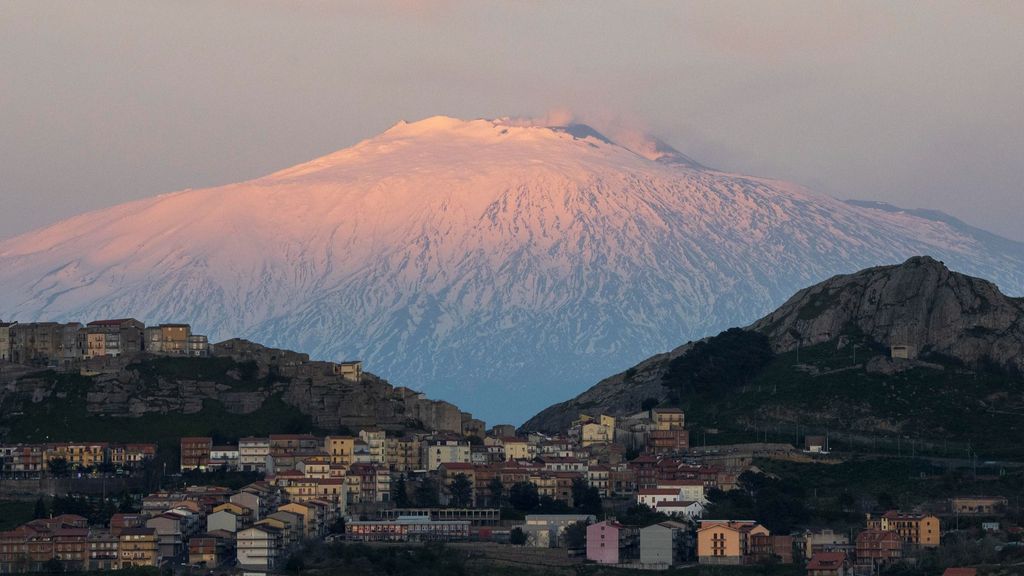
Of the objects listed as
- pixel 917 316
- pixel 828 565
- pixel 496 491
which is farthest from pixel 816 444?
pixel 828 565

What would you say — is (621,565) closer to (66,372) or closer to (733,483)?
(733,483)

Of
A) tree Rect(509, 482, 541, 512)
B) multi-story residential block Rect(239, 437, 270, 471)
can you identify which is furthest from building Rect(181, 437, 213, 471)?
tree Rect(509, 482, 541, 512)

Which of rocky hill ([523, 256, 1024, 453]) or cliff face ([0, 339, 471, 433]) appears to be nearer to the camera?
cliff face ([0, 339, 471, 433])

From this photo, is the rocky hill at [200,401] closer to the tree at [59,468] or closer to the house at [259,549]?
the tree at [59,468]

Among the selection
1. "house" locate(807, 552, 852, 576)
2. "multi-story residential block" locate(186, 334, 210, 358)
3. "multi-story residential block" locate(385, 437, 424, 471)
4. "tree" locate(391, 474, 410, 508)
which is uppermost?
"multi-story residential block" locate(186, 334, 210, 358)

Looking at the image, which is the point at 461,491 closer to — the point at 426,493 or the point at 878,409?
the point at 426,493

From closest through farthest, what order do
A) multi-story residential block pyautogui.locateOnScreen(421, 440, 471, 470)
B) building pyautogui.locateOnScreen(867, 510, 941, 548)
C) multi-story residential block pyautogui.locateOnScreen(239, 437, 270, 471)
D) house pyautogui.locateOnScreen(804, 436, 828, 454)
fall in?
building pyautogui.locateOnScreen(867, 510, 941, 548), multi-story residential block pyautogui.locateOnScreen(239, 437, 270, 471), multi-story residential block pyautogui.locateOnScreen(421, 440, 471, 470), house pyautogui.locateOnScreen(804, 436, 828, 454)

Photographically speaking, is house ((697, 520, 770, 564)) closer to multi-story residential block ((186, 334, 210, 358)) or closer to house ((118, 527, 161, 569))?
house ((118, 527, 161, 569))
